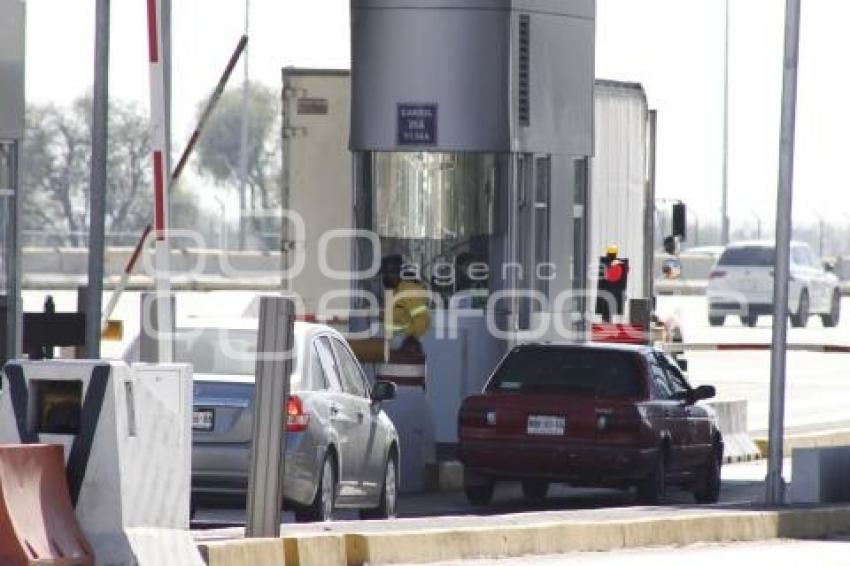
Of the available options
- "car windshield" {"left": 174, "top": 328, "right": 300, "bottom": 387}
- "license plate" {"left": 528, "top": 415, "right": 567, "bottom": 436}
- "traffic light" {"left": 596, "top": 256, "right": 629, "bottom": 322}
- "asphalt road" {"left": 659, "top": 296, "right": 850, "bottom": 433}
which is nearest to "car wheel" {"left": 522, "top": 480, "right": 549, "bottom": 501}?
"license plate" {"left": 528, "top": 415, "right": 567, "bottom": 436}

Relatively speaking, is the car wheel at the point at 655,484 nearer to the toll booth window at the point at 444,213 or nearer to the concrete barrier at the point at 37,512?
the toll booth window at the point at 444,213

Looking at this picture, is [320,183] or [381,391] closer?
[381,391]

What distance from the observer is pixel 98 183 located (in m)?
17.9

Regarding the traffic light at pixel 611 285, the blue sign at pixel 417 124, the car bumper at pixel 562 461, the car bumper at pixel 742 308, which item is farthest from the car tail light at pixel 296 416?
the car bumper at pixel 742 308

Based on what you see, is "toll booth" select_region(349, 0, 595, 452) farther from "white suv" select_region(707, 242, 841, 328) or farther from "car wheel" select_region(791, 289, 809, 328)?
"car wheel" select_region(791, 289, 809, 328)

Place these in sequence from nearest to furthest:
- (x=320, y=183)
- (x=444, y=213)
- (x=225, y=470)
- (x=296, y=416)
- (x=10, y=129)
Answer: (x=225, y=470) < (x=296, y=416) < (x=10, y=129) < (x=444, y=213) < (x=320, y=183)

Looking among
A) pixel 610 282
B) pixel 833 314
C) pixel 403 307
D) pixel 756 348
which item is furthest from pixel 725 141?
pixel 403 307

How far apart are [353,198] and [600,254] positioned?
8.02m

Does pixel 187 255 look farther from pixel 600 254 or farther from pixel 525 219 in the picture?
pixel 525 219

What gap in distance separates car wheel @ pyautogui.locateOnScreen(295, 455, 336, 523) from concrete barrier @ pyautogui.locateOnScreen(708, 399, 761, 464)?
34.5ft

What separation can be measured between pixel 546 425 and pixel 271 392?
8.44 meters

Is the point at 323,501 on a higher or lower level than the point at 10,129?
lower

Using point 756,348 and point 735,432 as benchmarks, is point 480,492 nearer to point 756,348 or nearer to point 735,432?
point 735,432

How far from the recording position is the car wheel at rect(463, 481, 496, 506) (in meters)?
23.8
